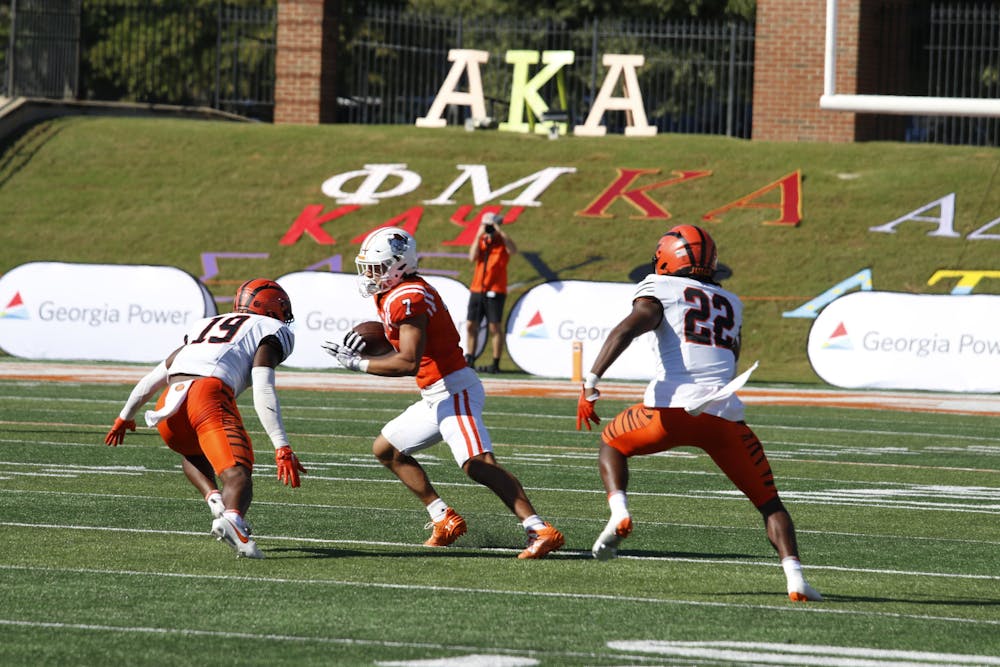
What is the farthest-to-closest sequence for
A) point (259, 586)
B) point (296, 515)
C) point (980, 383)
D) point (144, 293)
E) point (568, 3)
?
1. point (568, 3)
2. point (144, 293)
3. point (980, 383)
4. point (296, 515)
5. point (259, 586)

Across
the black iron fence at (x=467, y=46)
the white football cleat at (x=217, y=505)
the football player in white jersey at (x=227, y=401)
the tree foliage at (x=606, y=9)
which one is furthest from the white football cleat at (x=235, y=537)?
the tree foliage at (x=606, y=9)

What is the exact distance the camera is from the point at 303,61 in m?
32.3

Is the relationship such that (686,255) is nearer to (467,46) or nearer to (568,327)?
(568,327)

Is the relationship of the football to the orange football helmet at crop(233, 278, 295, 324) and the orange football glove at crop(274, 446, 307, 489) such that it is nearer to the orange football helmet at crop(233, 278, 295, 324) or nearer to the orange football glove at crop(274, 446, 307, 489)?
the orange football helmet at crop(233, 278, 295, 324)

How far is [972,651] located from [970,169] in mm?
21772

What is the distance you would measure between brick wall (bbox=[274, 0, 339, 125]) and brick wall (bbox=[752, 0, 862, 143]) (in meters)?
8.13

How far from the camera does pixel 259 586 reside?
7.14 metres

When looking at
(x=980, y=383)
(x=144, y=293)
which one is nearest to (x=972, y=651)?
(x=980, y=383)

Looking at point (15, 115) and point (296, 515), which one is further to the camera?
point (15, 115)

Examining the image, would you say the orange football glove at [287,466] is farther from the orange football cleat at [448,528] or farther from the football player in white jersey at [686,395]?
the football player in white jersey at [686,395]

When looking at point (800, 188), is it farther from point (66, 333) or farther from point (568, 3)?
point (568, 3)

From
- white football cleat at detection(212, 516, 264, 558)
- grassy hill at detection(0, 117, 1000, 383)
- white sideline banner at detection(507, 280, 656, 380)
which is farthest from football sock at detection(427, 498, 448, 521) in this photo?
grassy hill at detection(0, 117, 1000, 383)

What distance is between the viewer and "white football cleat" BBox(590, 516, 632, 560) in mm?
7129

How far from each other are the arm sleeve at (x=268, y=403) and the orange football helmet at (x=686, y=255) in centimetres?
192
